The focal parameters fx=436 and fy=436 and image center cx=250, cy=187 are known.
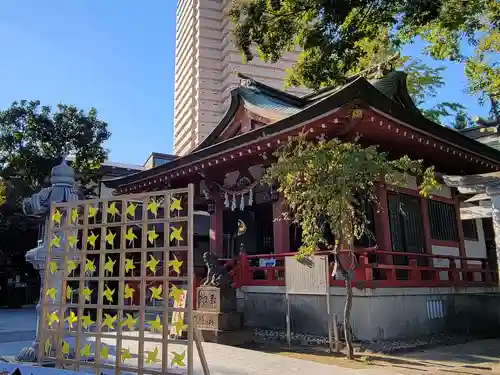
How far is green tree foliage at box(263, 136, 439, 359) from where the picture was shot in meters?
6.82

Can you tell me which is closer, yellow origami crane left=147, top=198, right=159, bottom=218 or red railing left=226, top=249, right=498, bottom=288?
Answer: yellow origami crane left=147, top=198, right=159, bottom=218

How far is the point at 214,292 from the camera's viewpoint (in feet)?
29.5

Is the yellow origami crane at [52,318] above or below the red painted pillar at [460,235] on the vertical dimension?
below

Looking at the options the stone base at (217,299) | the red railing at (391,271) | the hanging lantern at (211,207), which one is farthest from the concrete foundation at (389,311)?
the hanging lantern at (211,207)

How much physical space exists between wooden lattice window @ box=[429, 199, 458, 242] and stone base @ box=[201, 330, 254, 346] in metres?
5.67

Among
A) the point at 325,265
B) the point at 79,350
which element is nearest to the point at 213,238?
the point at 325,265

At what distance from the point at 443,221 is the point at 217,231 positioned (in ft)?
20.5

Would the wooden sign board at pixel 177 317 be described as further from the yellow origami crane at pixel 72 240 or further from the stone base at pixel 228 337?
the yellow origami crane at pixel 72 240

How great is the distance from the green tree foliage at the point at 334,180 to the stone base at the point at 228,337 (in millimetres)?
2335

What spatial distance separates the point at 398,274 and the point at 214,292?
473 centimetres

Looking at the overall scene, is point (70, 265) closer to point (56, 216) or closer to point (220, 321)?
point (56, 216)

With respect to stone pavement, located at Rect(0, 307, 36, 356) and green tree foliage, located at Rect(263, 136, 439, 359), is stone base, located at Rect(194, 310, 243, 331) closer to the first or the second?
green tree foliage, located at Rect(263, 136, 439, 359)

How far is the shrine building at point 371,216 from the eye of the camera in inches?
336

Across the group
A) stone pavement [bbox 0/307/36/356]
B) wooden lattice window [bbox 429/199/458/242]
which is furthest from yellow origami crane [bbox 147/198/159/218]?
wooden lattice window [bbox 429/199/458/242]
